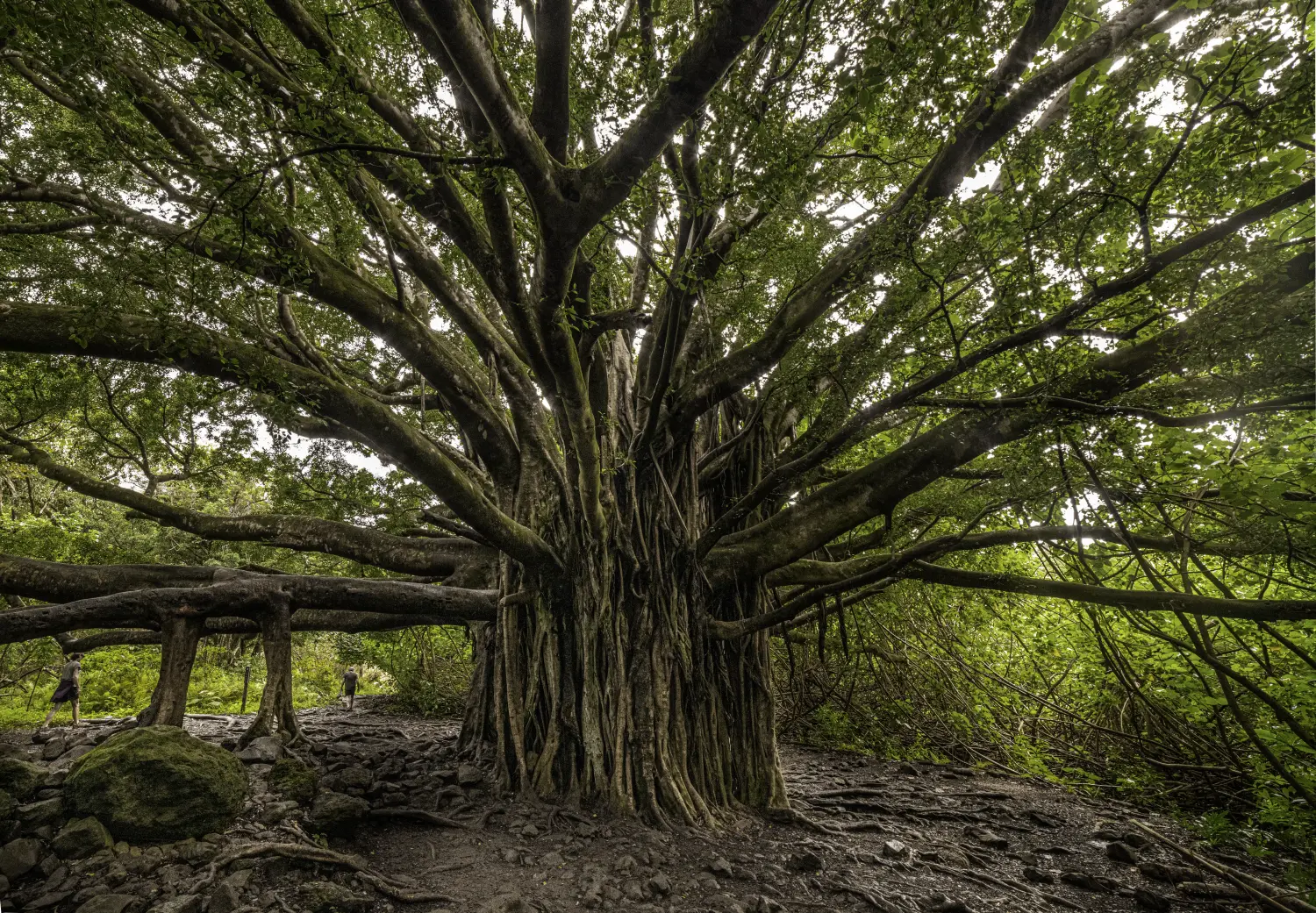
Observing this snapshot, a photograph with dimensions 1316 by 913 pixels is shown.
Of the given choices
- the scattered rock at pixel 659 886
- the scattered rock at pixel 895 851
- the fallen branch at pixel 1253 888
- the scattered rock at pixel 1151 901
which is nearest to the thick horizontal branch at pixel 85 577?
the scattered rock at pixel 659 886

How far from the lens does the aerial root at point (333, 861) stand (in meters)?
2.94

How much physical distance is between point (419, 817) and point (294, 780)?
96 cm

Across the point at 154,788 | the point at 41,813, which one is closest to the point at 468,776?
the point at 154,788

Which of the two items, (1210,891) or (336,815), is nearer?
(1210,891)

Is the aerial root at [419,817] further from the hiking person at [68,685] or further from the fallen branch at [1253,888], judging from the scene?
the hiking person at [68,685]

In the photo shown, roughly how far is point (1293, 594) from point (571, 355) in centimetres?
592

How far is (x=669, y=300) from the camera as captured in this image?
3674mm

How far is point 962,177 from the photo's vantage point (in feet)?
10.6

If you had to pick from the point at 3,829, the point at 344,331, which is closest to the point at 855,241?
the point at 344,331

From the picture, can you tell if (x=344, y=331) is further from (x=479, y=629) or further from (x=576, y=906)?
(x=576, y=906)

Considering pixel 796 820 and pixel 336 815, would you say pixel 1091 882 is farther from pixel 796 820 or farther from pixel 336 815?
pixel 336 815

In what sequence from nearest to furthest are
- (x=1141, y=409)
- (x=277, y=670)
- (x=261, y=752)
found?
(x=1141, y=409) < (x=261, y=752) < (x=277, y=670)

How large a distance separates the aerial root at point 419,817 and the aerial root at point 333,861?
0.80m

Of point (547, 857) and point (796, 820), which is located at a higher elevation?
point (547, 857)
